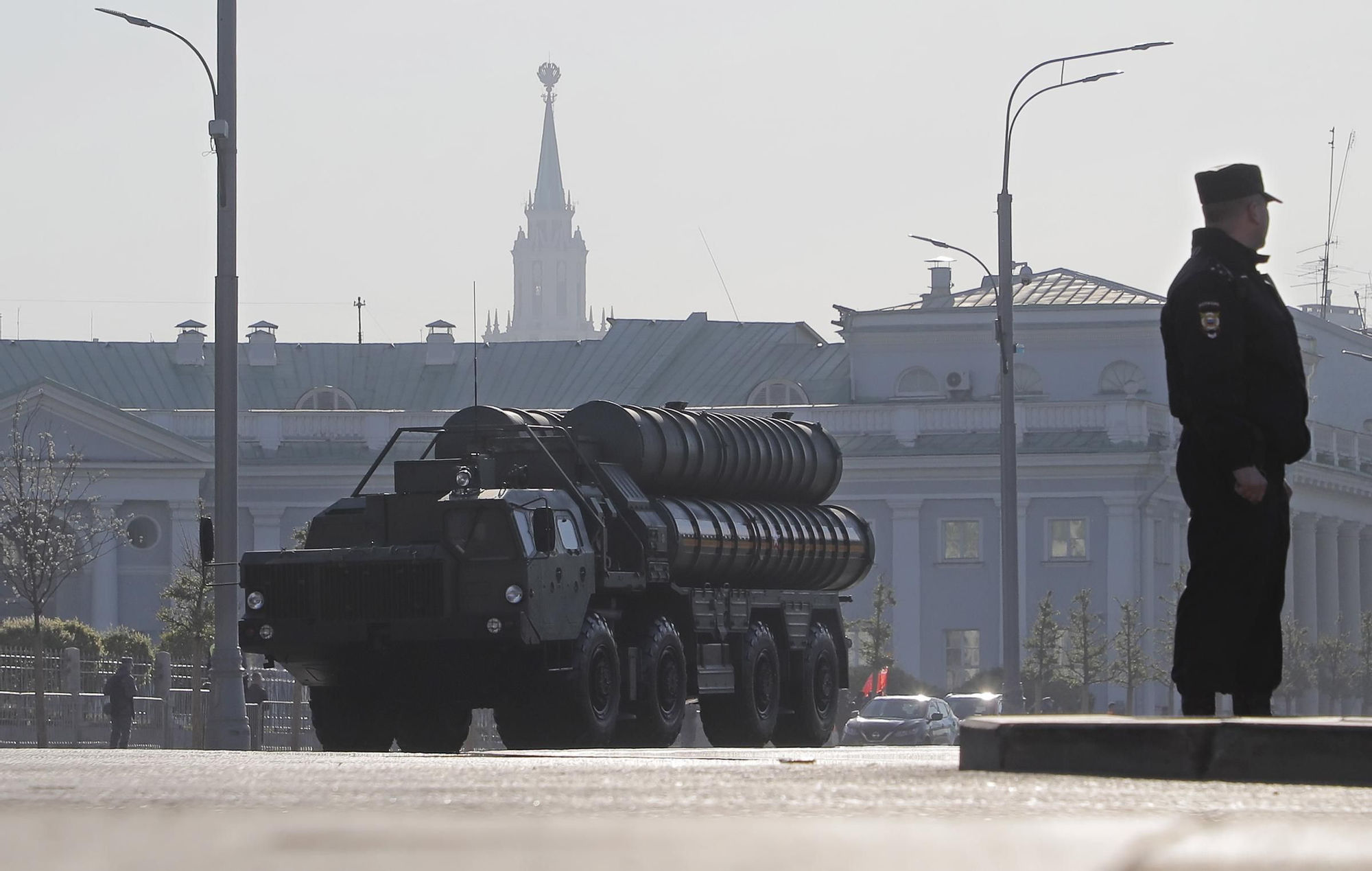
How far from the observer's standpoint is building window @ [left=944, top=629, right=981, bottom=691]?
8100cm

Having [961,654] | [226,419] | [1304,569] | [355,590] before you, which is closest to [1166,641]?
[961,654]

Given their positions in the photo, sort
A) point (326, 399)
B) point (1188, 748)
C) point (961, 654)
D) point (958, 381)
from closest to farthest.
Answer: point (1188, 748)
point (961, 654)
point (958, 381)
point (326, 399)

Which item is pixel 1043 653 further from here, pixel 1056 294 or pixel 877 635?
pixel 1056 294

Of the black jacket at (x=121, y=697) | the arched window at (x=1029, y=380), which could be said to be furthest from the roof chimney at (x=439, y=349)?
the black jacket at (x=121, y=697)

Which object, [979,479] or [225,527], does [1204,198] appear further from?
[979,479]

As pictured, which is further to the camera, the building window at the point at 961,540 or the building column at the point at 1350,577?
the building column at the point at 1350,577

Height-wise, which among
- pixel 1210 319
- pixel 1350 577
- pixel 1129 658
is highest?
pixel 1210 319

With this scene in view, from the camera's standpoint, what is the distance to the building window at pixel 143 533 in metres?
83.1

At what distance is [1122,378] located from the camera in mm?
89062

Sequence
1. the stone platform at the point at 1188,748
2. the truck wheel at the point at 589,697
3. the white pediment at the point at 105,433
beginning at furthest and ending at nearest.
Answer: the white pediment at the point at 105,433 → the truck wheel at the point at 589,697 → the stone platform at the point at 1188,748

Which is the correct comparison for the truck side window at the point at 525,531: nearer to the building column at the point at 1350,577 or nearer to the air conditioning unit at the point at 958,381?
the air conditioning unit at the point at 958,381

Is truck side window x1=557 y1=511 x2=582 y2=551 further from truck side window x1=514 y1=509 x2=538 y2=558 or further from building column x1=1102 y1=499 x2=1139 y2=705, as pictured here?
building column x1=1102 y1=499 x2=1139 y2=705

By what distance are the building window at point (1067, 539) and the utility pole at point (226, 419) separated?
56566 millimetres

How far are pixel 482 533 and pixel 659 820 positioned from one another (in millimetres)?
17010
